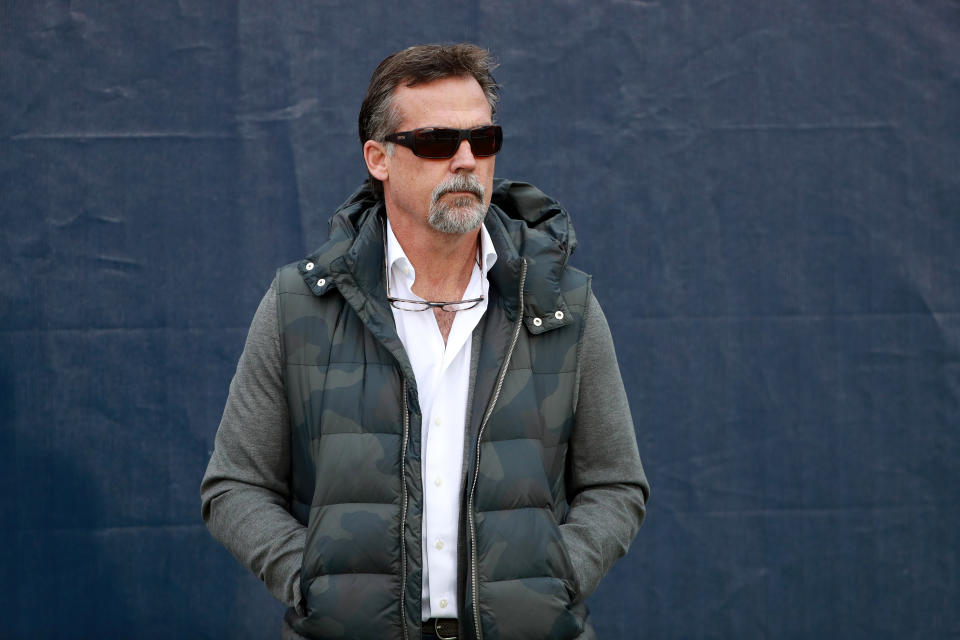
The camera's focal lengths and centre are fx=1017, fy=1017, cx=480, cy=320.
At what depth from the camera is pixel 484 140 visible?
1.91 metres

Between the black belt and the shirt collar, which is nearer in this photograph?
the black belt

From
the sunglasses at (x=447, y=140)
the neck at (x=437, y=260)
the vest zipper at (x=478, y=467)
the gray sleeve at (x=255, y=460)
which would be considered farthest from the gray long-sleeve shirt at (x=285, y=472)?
the sunglasses at (x=447, y=140)

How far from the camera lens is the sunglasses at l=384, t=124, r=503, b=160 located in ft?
6.22

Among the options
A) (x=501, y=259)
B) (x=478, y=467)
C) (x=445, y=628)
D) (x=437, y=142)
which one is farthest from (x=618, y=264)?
(x=445, y=628)

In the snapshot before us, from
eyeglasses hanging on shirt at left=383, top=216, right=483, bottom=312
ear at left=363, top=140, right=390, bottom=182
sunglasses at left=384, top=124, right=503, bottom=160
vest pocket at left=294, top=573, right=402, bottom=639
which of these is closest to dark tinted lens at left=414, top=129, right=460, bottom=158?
sunglasses at left=384, top=124, right=503, bottom=160

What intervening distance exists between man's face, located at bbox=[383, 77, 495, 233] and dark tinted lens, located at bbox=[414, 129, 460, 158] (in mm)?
12

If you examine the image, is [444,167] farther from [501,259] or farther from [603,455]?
[603,455]

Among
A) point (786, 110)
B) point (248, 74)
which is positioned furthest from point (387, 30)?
point (786, 110)

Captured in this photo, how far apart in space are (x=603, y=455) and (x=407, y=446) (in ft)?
1.36

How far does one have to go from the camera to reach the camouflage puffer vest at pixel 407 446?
1752 millimetres

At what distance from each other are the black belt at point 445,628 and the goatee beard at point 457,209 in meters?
0.71

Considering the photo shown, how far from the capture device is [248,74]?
309 cm

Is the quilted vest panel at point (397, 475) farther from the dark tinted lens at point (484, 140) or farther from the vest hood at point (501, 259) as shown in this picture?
the dark tinted lens at point (484, 140)

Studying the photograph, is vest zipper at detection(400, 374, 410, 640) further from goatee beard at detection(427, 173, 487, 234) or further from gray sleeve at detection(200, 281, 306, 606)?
goatee beard at detection(427, 173, 487, 234)
